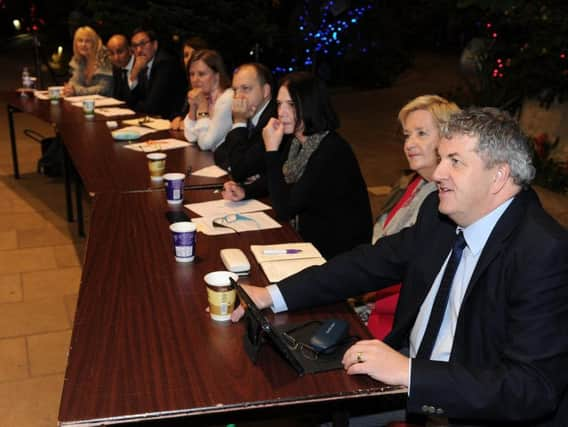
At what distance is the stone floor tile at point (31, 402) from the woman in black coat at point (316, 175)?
1249mm

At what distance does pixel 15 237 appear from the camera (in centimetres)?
486

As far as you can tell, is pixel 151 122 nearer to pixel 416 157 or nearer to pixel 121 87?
pixel 121 87

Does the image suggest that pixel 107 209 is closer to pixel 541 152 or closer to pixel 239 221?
pixel 239 221

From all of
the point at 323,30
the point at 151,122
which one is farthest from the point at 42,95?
the point at 323,30

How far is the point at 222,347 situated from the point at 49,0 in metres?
13.4

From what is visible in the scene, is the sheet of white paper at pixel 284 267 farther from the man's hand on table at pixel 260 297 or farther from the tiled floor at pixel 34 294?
the tiled floor at pixel 34 294

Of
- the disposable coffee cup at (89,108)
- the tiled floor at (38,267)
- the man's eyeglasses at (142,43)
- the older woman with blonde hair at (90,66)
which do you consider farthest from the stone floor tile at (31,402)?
the older woman with blonde hair at (90,66)

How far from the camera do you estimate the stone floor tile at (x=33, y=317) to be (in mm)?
3604

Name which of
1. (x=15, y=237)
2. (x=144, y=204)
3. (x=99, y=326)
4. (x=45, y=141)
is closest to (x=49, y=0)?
(x=45, y=141)

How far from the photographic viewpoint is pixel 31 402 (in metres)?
3.00

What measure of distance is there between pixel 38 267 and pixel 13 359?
3.77 ft

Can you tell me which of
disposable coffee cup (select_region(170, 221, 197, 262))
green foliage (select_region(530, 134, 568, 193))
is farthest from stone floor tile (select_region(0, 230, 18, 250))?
green foliage (select_region(530, 134, 568, 193))

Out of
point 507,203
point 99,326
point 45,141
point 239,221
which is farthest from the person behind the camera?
point 45,141

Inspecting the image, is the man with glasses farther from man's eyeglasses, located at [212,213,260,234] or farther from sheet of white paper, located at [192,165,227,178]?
man's eyeglasses, located at [212,213,260,234]
